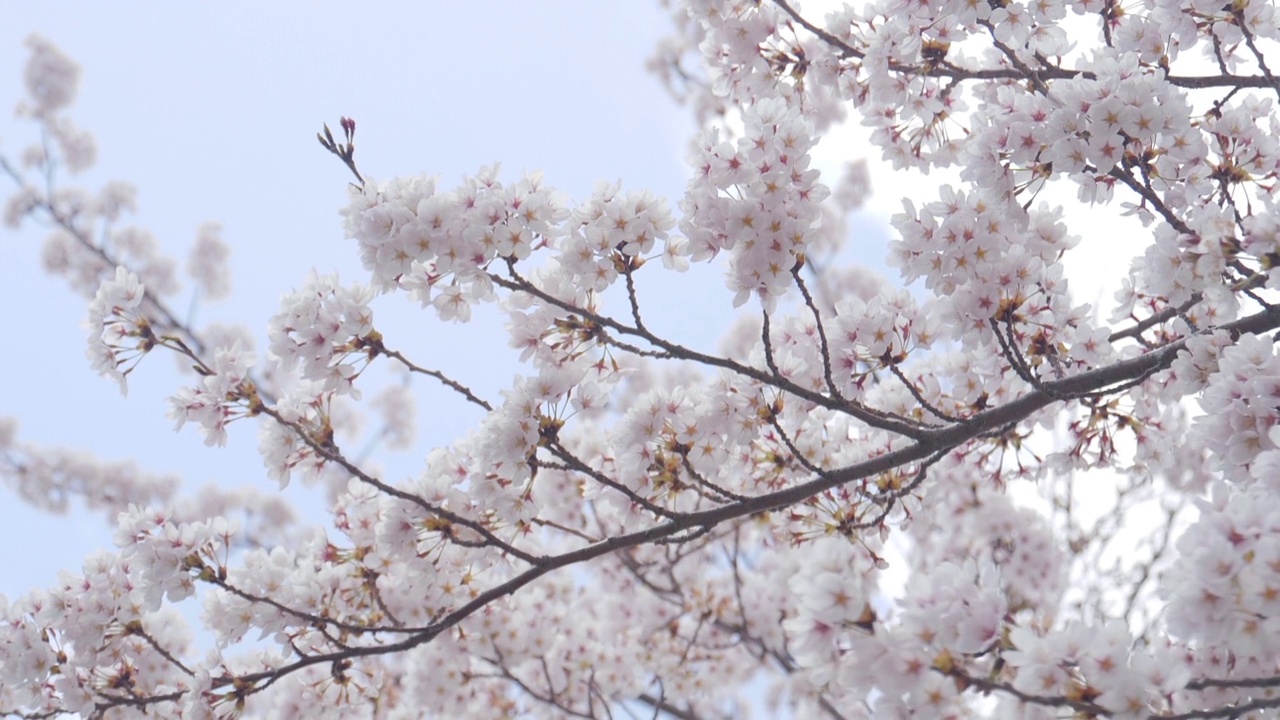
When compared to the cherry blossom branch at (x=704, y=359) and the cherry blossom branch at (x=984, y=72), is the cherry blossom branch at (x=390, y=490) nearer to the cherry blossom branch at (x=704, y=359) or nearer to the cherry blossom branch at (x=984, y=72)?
the cherry blossom branch at (x=704, y=359)

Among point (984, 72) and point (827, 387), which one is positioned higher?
point (984, 72)

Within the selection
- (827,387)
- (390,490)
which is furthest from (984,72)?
(390,490)

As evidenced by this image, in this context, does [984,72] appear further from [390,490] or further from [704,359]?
[390,490]

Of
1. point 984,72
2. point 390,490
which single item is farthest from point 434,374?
point 984,72

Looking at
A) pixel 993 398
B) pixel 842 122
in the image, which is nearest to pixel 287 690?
pixel 993 398

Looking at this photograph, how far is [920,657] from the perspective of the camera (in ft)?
6.12

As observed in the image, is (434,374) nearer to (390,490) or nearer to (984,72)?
(390,490)

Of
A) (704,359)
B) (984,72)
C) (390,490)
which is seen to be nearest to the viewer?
(704,359)

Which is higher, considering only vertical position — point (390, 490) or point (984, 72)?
point (984, 72)

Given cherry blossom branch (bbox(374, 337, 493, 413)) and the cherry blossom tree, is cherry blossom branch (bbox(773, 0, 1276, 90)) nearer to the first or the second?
the cherry blossom tree

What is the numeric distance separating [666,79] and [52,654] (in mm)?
9450

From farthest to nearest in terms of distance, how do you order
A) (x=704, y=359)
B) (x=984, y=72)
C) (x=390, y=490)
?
(x=984, y=72) < (x=390, y=490) < (x=704, y=359)

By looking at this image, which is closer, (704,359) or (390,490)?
(704,359)

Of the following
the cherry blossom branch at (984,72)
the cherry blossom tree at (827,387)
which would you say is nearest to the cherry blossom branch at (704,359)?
the cherry blossom tree at (827,387)
